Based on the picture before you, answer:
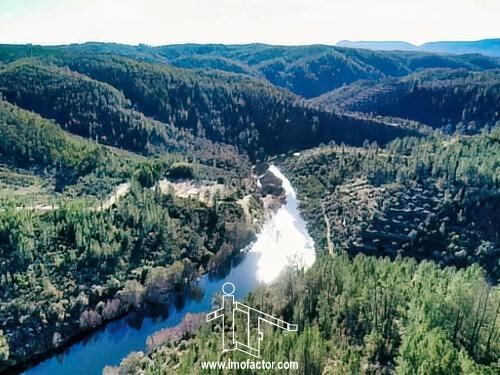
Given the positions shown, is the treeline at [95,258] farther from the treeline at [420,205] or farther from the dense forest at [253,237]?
the treeline at [420,205]

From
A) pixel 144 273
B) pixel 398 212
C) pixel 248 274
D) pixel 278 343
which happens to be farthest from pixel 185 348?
pixel 398 212

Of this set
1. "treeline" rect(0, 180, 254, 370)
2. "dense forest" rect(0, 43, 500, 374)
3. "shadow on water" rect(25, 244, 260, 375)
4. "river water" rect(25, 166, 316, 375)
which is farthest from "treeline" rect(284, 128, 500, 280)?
"shadow on water" rect(25, 244, 260, 375)

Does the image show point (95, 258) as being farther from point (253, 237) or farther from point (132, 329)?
point (253, 237)

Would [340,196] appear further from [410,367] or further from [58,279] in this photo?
→ [410,367]

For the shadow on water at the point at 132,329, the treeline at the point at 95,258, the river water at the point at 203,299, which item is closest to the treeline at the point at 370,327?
the shadow on water at the point at 132,329

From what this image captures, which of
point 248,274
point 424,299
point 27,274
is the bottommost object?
point 248,274
